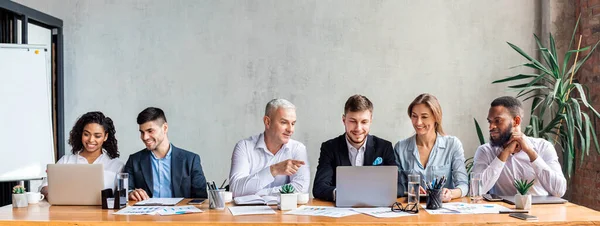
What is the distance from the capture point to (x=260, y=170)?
164 inches

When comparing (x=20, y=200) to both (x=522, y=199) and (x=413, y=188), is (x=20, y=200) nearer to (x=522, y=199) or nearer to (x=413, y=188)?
(x=413, y=188)

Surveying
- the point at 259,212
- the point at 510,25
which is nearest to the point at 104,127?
the point at 259,212

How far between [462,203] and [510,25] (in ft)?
8.60

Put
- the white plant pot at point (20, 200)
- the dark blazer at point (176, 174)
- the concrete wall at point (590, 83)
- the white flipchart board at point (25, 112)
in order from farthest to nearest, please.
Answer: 1. the concrete wall at point (590, 83)
2. the white flipchart board at point (25, 112)
3. the dark blazer at point (176, 174)
4. the white plant pot at point (20, 200)

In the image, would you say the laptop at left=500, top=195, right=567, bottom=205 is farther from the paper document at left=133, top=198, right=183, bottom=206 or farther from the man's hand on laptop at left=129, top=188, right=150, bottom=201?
the man's hand on laptop at left=129, top=188, right=150, bottom=201

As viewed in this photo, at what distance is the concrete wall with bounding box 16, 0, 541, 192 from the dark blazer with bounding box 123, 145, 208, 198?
5.04ft

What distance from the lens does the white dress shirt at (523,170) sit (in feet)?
12.5

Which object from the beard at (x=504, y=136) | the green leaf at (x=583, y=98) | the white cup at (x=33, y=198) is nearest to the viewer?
the white cup at (x=33, y=198)

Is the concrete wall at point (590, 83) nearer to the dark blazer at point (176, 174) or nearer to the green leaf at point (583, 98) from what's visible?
the green leaf at point (583, 98)

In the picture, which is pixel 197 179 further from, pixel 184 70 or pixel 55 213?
pixel 184 70

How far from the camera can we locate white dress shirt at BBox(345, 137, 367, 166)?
403 centimetres

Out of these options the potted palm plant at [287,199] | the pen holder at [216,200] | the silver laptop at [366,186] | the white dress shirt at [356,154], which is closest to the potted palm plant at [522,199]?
the silver laptop at [366,186]

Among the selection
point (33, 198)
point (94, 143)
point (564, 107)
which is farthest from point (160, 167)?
point (564, 107)

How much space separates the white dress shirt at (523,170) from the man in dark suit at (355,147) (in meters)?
0.62
